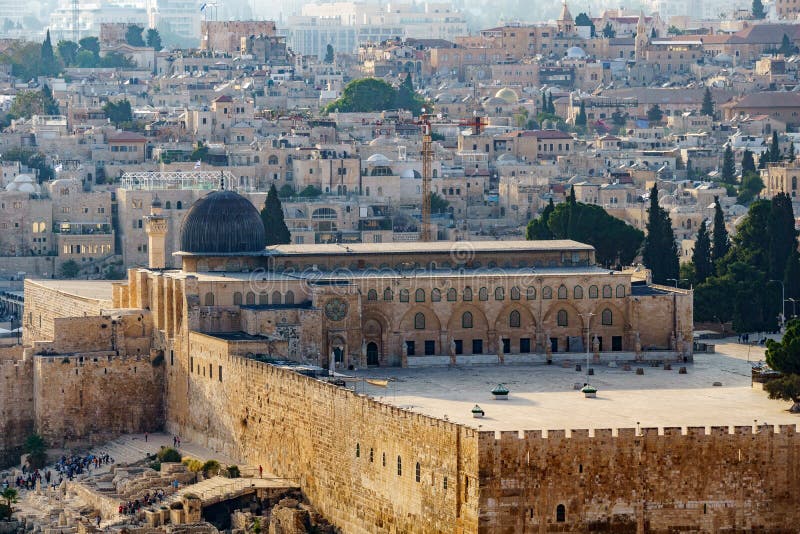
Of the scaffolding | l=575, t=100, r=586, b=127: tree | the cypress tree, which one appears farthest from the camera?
l=575, t=100, r=586, b=127: tree

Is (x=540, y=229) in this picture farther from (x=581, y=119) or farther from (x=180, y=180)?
(x=581, y=119)

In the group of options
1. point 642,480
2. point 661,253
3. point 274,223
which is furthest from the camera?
point 274,223

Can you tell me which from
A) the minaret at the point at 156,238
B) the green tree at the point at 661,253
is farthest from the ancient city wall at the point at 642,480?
the green tree at the point at 661,253

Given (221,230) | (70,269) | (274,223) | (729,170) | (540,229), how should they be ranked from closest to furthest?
1. (221,230)
2. (540,229)
3. (274,223)
4. (70,269)
5. (729,170)

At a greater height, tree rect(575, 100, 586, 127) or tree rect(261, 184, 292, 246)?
tree rect(575, 100, 586, 127)

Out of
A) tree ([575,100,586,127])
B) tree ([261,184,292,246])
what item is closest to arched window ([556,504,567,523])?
tree ([261,184,292,246])

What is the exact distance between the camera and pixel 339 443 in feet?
245

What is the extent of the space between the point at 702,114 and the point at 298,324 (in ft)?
375

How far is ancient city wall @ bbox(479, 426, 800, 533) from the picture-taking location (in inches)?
2655

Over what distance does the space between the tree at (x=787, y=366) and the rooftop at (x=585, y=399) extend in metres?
0.41

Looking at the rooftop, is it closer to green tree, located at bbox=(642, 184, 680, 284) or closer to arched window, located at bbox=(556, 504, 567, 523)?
arched window, located at bbox=(556, 504, 567, 523)

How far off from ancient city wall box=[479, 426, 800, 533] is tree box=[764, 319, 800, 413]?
6.06m

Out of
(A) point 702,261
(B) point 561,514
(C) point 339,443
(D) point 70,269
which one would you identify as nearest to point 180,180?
(D) point 70,269

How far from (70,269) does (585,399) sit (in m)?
58.1
